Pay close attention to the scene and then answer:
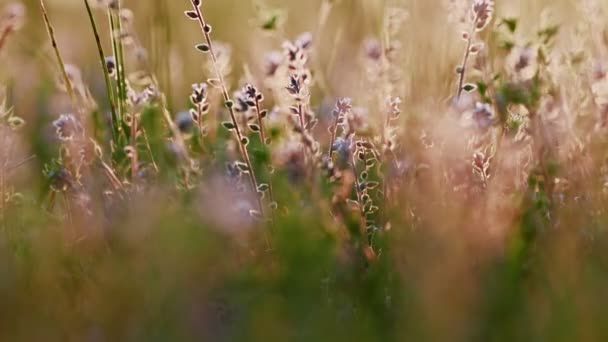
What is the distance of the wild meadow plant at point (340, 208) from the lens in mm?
1260

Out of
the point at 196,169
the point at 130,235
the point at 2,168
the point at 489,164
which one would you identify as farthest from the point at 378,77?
the point at 130,235

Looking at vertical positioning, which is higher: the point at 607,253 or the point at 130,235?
the point at 607,253

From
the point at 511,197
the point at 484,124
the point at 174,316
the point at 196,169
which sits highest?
the point at 484,124

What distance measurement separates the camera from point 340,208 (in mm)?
1716

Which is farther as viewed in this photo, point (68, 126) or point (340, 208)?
point (68, 126)

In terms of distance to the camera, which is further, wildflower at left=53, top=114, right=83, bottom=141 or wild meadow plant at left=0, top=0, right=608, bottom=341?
wildflower at left=53, top=114, right=83, bottom=141

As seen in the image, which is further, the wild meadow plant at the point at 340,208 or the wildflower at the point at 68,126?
the wildflower at the point at 68,126

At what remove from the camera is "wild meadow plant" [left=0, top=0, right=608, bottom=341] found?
126 cm

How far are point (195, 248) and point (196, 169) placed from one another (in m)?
0.68

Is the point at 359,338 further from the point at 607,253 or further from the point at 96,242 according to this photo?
the point at 96,242

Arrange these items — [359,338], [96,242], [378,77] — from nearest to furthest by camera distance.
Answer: [359,338], [96,242], [378,77]

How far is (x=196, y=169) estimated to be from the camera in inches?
77.3

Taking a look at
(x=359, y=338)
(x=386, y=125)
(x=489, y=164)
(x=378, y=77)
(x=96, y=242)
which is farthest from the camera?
(x=378, y=77)

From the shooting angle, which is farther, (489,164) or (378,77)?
(378,77)
